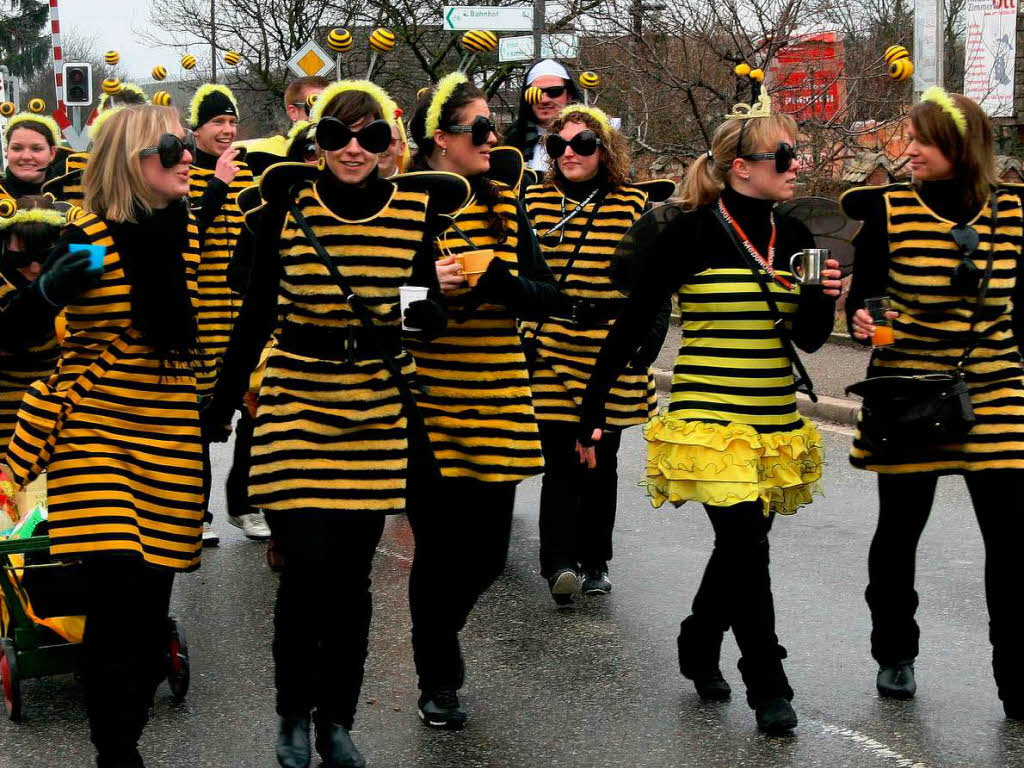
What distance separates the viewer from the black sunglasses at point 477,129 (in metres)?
5.17

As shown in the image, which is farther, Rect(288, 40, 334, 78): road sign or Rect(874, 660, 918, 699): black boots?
Rect(288, 40, 334, 78): road sign

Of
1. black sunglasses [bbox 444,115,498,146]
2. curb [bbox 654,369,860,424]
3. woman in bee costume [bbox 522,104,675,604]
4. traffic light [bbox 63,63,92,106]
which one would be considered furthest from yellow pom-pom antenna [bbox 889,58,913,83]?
traffic light [bbox 63,63,92,106]

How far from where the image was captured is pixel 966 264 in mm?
4977

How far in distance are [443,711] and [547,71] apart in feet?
12.9

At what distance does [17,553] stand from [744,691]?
2.45 metres

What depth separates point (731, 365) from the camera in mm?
4980

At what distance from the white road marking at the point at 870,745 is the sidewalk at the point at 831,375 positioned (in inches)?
243

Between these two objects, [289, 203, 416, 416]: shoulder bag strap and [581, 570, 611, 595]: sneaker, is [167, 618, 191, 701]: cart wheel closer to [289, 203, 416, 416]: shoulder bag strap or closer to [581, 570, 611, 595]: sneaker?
[289, 203, 416, 416]: shoulder bag strap

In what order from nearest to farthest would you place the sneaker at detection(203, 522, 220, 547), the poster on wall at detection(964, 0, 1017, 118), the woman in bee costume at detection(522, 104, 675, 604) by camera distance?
the woman in bee costume at detection(522, 104, 675, 604)
the sneaker at detection(203, 522, 220, 547)
the poster on wall at detection(964, 0, 1017, 118)

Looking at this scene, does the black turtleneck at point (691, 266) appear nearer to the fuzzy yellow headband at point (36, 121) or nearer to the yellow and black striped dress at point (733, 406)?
the yellow and black striped dress at point (733, 406)

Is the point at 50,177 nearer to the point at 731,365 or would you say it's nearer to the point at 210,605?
the point at 210,605

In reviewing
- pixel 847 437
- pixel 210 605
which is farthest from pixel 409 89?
pixel 210 605

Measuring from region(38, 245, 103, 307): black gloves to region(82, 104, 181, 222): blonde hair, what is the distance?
205mm

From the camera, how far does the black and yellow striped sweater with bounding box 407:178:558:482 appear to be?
16.6 ft
